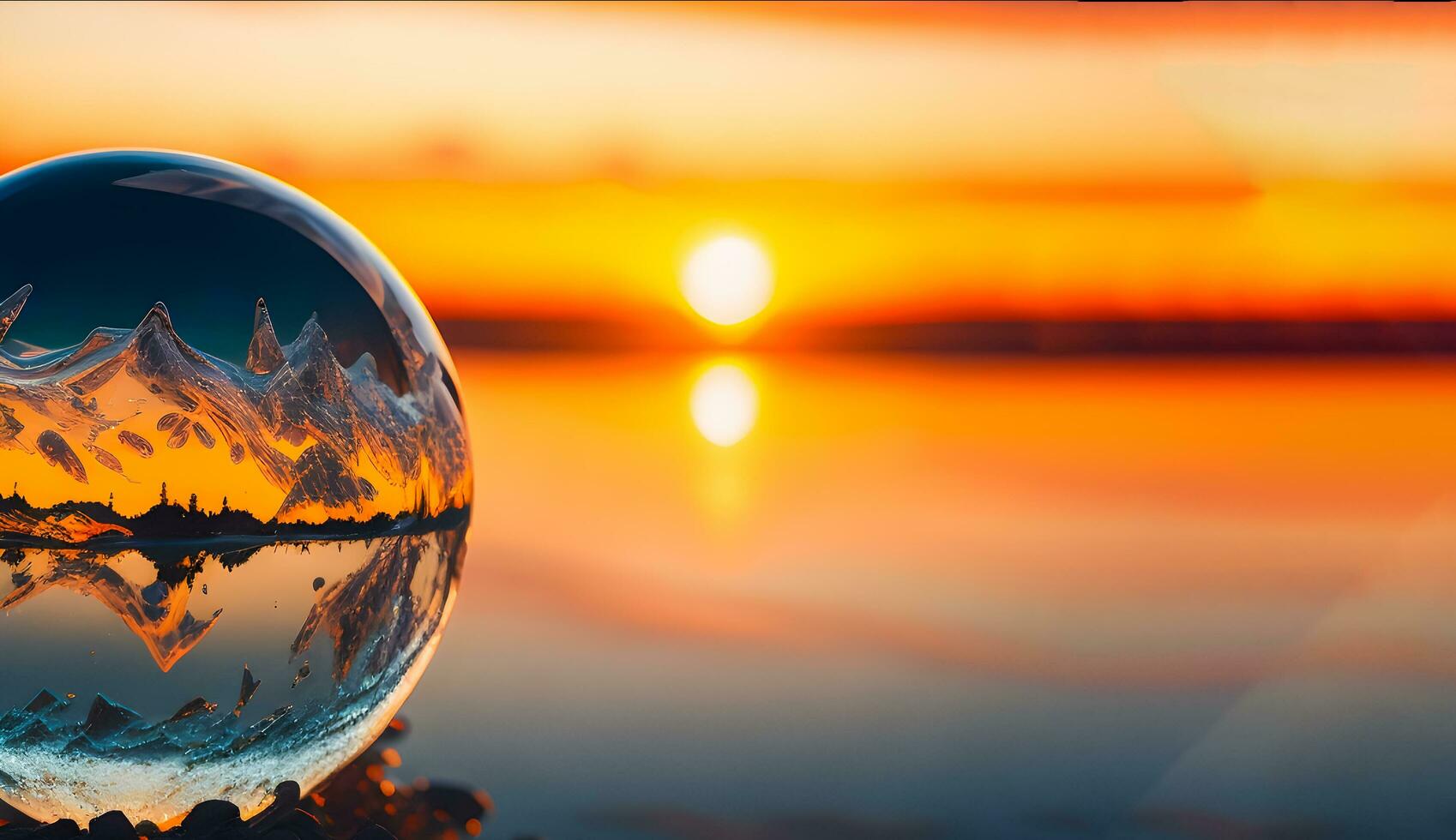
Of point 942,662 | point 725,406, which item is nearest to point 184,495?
point 942,662

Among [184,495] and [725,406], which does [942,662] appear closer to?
[184,495]

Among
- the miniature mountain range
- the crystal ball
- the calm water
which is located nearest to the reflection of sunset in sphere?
the calm water

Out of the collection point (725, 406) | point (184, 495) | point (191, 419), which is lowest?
point (184, 495)

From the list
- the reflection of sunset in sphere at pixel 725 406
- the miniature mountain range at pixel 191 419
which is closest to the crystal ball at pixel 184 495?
the miniature mountain range at pixel 191 419

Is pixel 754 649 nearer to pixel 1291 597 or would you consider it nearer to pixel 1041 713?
pixel 1041 713

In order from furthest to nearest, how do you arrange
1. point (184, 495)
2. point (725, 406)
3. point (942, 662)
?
point (725, 406), point (942, 662), point (184, 495)

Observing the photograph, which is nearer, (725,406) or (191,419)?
(191,419)

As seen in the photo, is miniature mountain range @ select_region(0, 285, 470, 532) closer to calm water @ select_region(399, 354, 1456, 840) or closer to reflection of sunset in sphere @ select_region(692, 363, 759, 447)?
calm water @ select_region(399, 354, 1456, 840)
